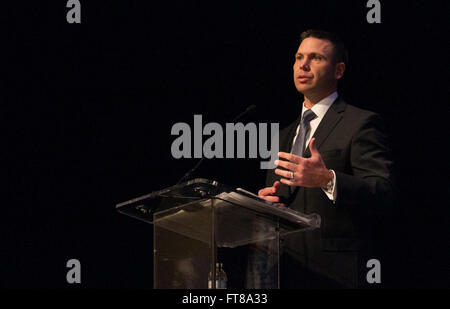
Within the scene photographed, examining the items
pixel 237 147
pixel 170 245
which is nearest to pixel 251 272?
pixel 170 245

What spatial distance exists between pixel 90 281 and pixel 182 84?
1.29 m

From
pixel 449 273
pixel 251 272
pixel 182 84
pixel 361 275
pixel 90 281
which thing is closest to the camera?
pixel 251 272

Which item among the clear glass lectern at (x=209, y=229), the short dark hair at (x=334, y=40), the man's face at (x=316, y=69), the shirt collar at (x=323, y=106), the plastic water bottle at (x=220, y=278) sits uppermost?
the short dark hair at (x=334, y=40)

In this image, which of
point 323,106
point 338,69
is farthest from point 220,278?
point 338,69

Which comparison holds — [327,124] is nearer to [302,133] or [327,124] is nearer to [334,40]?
[302,133]

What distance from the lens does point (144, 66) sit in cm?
403

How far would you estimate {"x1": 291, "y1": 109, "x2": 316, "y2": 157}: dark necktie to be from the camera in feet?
9.73

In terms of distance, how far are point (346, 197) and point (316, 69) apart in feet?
2.84

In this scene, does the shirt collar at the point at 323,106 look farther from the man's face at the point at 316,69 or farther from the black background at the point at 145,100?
the black background at the point at 145,100

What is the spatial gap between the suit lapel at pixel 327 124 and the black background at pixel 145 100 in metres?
0.87

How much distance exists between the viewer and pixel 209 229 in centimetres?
211

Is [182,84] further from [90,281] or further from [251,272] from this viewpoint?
[251,272]

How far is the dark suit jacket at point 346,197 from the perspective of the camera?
251 cm

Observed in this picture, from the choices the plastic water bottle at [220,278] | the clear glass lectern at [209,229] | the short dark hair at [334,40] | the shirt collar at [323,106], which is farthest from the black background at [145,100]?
the plastic water bottle at [220,278]
